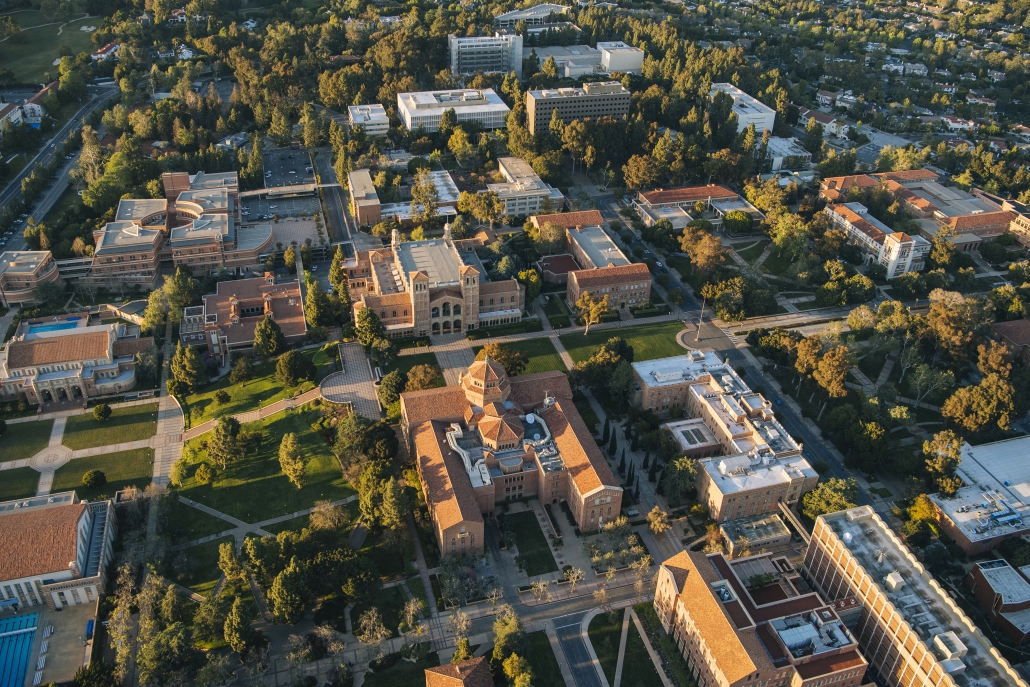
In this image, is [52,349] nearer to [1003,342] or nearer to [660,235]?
[660,235]

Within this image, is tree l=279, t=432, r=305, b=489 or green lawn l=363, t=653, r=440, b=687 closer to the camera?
green lawn l=363, t=653, r=440, b=687

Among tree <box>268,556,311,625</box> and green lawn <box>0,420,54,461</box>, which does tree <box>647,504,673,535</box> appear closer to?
tree <box>268,556,311,625</box>

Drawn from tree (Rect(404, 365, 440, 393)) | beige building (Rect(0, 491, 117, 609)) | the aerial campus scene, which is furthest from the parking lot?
beige building (Rect(0, 491, 117, 609))

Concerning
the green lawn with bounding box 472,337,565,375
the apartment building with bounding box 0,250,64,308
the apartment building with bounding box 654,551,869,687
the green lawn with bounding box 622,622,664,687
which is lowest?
the green lawn with bounding box 622,622,664,687

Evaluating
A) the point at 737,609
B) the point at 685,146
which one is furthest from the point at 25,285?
the point at 685,146

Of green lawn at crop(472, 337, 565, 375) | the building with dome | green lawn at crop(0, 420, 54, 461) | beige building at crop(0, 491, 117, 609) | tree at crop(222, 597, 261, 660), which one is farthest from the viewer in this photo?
green lawn at crop(472, 337, 565, 375)

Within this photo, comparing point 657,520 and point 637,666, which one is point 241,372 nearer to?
point 657,520
